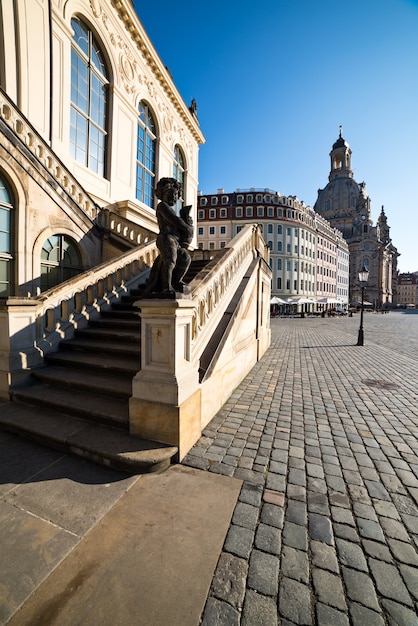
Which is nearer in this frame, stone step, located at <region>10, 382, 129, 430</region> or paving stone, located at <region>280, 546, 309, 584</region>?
paving stone, located at <region>280, 546, 309, 584</region>

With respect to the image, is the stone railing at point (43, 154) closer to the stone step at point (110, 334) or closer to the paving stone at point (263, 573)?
the stone step at point (110, 334)

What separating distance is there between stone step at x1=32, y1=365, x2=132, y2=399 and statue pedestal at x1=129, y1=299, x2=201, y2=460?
0.65 meters

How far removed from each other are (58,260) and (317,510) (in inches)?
347

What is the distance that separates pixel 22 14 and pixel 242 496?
13.6 metres

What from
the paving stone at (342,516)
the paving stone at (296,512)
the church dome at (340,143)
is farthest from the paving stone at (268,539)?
the church dome at (340,143)

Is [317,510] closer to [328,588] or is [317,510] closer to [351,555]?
[351,555]

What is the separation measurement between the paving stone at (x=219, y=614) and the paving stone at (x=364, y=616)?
0.70 metres

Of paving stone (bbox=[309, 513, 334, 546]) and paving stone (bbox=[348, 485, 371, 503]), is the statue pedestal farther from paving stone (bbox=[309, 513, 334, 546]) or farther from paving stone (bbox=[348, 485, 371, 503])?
paving stone (bbox=[348, 485, 371, 503])

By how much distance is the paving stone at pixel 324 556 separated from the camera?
1957 mm

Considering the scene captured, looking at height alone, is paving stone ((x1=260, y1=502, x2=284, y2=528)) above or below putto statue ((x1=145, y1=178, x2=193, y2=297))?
below

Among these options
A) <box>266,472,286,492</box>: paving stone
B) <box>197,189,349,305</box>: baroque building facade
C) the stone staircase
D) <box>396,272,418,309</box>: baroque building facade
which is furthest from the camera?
<box>396,272,418,309</box>: baroque building facade

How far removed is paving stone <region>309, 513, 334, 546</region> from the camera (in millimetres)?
2197

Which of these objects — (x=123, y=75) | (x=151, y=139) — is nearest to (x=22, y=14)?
(x=123, y=75)

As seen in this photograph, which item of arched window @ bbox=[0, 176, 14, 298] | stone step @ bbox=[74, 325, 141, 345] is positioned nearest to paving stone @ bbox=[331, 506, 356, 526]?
stone step @ bbox=[74, 325, 141, 345]
